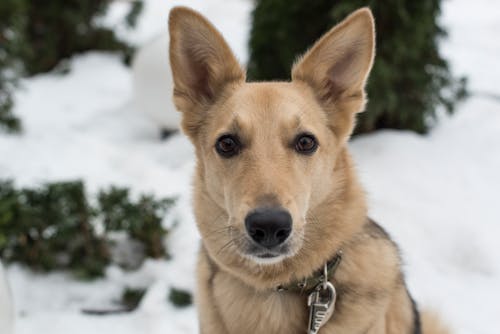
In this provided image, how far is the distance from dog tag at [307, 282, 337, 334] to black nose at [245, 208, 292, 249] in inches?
16.6

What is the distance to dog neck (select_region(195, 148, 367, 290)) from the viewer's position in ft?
7.71

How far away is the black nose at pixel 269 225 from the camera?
77.7 inches

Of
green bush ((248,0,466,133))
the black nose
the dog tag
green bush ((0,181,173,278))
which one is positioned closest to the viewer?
the black nose

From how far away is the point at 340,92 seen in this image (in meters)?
2.59

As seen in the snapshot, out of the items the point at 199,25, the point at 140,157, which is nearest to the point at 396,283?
the point at 199,25

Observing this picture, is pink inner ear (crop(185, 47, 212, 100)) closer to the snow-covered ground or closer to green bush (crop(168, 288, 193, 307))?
the snow-covered ground

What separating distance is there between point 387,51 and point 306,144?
3246 mm

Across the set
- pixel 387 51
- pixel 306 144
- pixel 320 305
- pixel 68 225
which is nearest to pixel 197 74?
pixel 306 144

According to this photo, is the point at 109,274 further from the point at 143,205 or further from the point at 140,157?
the point at 140,157

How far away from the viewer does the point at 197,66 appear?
8.75 ft

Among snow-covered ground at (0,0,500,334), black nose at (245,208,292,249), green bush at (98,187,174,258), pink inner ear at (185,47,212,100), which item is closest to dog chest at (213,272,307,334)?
black nose at (245,208,292,249)

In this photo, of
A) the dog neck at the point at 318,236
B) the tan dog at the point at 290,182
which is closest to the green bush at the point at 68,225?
the tan dog at the point at 290,182

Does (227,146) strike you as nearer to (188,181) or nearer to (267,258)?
(267,258)

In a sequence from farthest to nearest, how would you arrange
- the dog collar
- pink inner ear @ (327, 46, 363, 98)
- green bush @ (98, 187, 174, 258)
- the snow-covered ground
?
green bush @ (98, 187, 174, 258) < the snow-covered ground < pink inner ear @ (327, 46, 363, 98) < the dog collar
